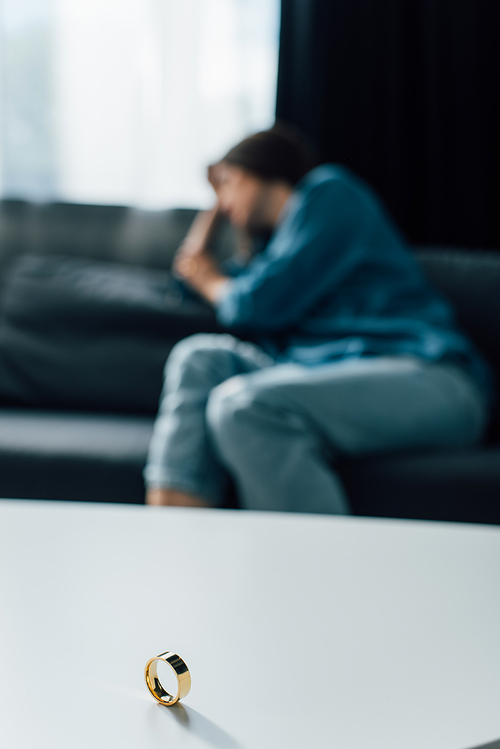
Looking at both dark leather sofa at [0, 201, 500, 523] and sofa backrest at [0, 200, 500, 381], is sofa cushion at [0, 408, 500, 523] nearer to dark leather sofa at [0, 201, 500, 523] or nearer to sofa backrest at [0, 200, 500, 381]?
dark leather sofa at [0, 201, 500, 523]

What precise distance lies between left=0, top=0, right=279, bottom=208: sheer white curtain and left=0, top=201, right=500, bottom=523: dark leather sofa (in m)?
0.33

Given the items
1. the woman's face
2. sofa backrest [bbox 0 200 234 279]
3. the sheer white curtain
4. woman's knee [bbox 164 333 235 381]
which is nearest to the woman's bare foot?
woman's knee [bbox 164 333 235 381]

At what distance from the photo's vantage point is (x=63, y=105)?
195 cm

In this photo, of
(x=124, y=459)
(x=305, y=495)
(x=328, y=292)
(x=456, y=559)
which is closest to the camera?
(x=456, y=559)

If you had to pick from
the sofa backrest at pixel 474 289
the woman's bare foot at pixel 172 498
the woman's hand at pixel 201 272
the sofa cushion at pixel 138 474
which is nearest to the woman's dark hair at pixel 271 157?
the woman's hand at pixel 201 272

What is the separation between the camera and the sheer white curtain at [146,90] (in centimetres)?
193

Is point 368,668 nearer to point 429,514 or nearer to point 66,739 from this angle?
point 66,739

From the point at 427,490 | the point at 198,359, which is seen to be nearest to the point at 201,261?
the point at 198,359

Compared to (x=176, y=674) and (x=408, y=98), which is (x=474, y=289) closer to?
(x=408, y=98)

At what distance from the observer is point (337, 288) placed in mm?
1277

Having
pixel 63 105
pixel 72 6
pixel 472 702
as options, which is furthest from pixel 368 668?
pixel 72 6

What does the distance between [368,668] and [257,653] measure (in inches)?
2.5

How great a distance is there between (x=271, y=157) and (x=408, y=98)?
819 mm

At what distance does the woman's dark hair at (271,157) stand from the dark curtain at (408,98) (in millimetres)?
618
